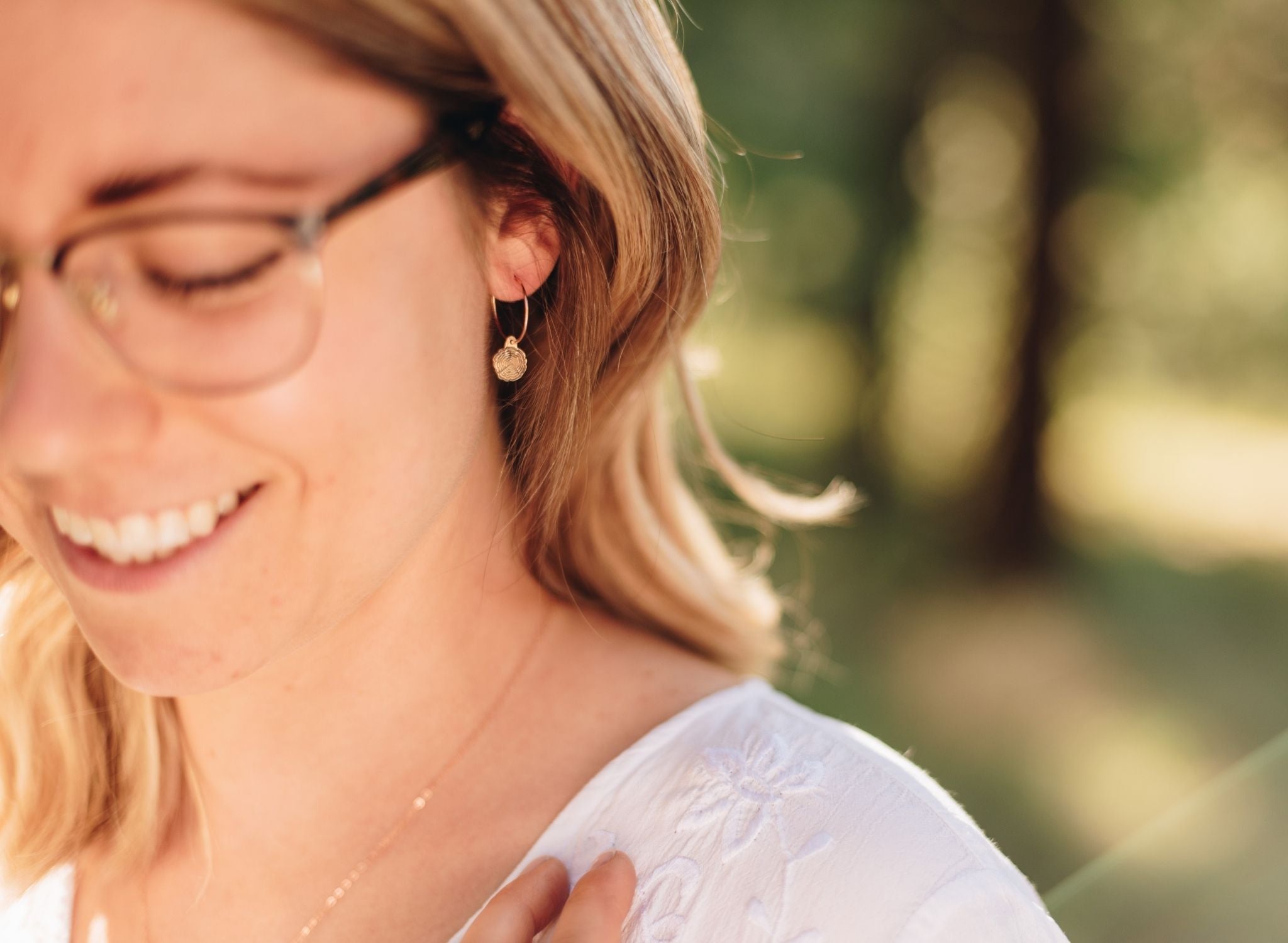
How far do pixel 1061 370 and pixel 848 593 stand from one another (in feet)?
6.43

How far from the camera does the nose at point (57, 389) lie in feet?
3.82

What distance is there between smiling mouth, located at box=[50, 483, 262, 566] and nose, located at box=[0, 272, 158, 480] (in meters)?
0.12

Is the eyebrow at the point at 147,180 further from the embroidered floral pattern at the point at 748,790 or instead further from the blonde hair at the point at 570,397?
the embroidered floral pattern at the point at 748,790

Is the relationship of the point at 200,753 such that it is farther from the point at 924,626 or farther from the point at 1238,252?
the point at 1238,252

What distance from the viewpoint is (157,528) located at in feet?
4.21

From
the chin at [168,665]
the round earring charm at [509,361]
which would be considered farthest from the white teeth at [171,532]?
the round earring charm at [509,361]

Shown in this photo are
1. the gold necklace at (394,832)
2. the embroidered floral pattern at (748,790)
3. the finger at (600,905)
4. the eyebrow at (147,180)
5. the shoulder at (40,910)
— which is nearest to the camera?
the eyebrow at (147,180)

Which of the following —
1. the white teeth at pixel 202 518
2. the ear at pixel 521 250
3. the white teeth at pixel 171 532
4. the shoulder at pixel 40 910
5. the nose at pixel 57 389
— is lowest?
the shoulder at pixel 40 910

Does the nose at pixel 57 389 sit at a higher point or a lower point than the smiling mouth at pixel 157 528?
higher

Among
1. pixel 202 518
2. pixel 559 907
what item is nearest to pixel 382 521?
pixel 202 518

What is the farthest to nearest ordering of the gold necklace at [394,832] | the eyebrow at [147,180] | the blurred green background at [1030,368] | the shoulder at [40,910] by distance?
the blurred green background at [1030,368] → the shoulder at [40,910] → the gold necklace at [394,832] → the eyebrow at [147,180]

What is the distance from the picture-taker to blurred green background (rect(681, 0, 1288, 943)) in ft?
17.5

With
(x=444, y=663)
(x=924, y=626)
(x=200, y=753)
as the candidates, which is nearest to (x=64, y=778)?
(x=200, y=753)

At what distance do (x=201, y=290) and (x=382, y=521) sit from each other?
0.34 m
